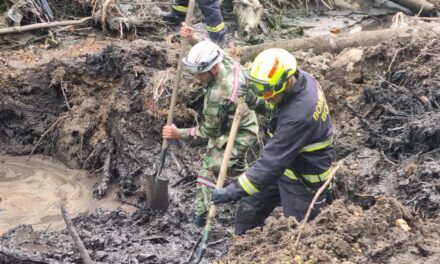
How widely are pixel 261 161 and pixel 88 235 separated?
2645mm

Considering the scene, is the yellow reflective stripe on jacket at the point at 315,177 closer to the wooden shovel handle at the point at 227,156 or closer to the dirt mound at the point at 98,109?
the wooden shovel handle at the point at 227,156

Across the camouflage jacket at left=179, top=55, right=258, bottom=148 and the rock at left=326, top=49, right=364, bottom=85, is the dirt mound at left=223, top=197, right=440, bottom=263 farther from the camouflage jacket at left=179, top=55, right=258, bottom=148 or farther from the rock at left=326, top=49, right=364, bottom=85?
the rock at left=326, top=49, right=364, bottom=85

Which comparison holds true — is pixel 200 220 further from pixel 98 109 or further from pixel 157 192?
pixel 98 109

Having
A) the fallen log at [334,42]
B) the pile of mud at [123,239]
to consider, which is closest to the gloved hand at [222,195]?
the pile of mud at [123,239]

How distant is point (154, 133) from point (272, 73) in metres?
3.55

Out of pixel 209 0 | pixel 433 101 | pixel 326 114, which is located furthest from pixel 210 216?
pixel 209 0

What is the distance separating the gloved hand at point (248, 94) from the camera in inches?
220

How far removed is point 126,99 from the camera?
7.94 meters

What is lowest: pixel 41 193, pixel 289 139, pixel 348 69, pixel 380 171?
pixel 41 193

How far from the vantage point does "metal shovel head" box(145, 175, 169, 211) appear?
6676mm

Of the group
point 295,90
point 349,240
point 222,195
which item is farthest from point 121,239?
point 349,240

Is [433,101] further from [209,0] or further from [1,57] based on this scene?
[1,57]

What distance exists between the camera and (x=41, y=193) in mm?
7516

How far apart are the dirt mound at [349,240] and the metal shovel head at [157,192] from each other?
106 inches
